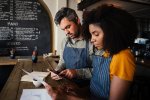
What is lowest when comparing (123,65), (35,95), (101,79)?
(35,95)

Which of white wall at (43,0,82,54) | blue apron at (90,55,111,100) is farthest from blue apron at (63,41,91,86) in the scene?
white wall at (43,0,82,54)

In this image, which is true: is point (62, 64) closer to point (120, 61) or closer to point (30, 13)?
point (120, 61)

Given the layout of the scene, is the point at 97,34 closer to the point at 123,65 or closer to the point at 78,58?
the point at 123,65

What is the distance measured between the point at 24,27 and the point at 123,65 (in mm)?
3883

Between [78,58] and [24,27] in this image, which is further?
[24,27]

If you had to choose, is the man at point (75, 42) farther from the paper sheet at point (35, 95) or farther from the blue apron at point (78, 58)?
the paper sheet at point (35, 95)

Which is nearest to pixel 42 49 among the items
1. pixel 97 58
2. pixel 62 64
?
pixel 62 64

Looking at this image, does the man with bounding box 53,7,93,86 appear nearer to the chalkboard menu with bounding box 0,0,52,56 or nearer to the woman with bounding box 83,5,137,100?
the woman with bounding box 83,5,137,100

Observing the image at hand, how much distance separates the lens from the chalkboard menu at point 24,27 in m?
4.83

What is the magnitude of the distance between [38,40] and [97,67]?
3431 mm

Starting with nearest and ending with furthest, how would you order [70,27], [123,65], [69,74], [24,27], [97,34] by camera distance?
[123,65]
[97,34]
[69,74]
[70,27]
[24,27]

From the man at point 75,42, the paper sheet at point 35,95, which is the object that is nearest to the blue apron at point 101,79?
the paper sheet at point 35,95

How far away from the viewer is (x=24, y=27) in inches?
194

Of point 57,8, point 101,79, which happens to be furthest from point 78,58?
point 57,8
